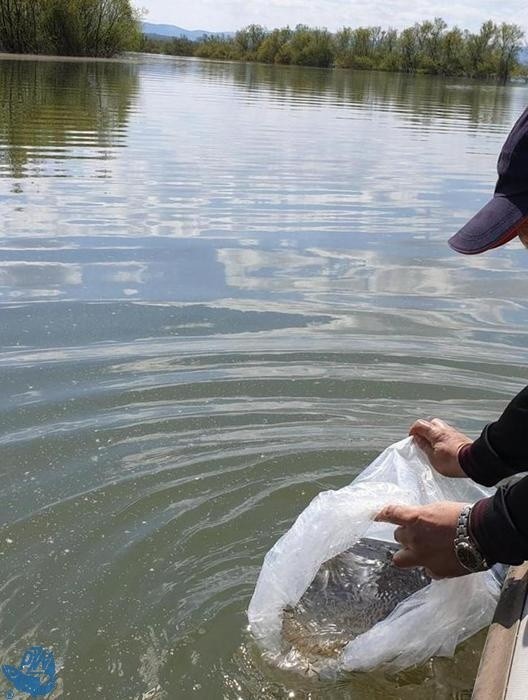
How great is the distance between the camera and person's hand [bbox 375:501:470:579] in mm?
1974

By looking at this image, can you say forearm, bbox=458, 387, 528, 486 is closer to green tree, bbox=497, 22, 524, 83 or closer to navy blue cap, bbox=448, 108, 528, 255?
navy blue cap, bbox=448, 108, 528, 255

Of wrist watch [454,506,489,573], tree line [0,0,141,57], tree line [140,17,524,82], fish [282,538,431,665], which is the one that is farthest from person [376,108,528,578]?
tree line [140,17,524,82]

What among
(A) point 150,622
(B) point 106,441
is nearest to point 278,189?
(B) point 106,441

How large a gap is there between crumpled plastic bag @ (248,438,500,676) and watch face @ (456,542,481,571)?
31 centimetres

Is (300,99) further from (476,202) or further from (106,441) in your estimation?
(106,441)

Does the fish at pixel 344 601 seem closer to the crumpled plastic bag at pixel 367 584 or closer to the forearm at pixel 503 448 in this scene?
the crumpled plastic bag at pixel 367 584

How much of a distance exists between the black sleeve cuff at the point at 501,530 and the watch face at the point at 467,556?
0.09 ft

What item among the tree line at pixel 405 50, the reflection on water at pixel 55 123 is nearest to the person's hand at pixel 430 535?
the reflection on water at pixel 55 123

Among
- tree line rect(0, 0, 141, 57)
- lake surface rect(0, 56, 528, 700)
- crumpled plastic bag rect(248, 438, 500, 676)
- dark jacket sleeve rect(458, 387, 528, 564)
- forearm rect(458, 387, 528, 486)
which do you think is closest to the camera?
dark jacket sleeve rect(458, 387, 528, 564)

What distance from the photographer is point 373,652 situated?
223 cm

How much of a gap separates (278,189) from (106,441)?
20.0 ft

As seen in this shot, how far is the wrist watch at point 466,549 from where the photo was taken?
1.90 meters

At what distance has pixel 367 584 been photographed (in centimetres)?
248
